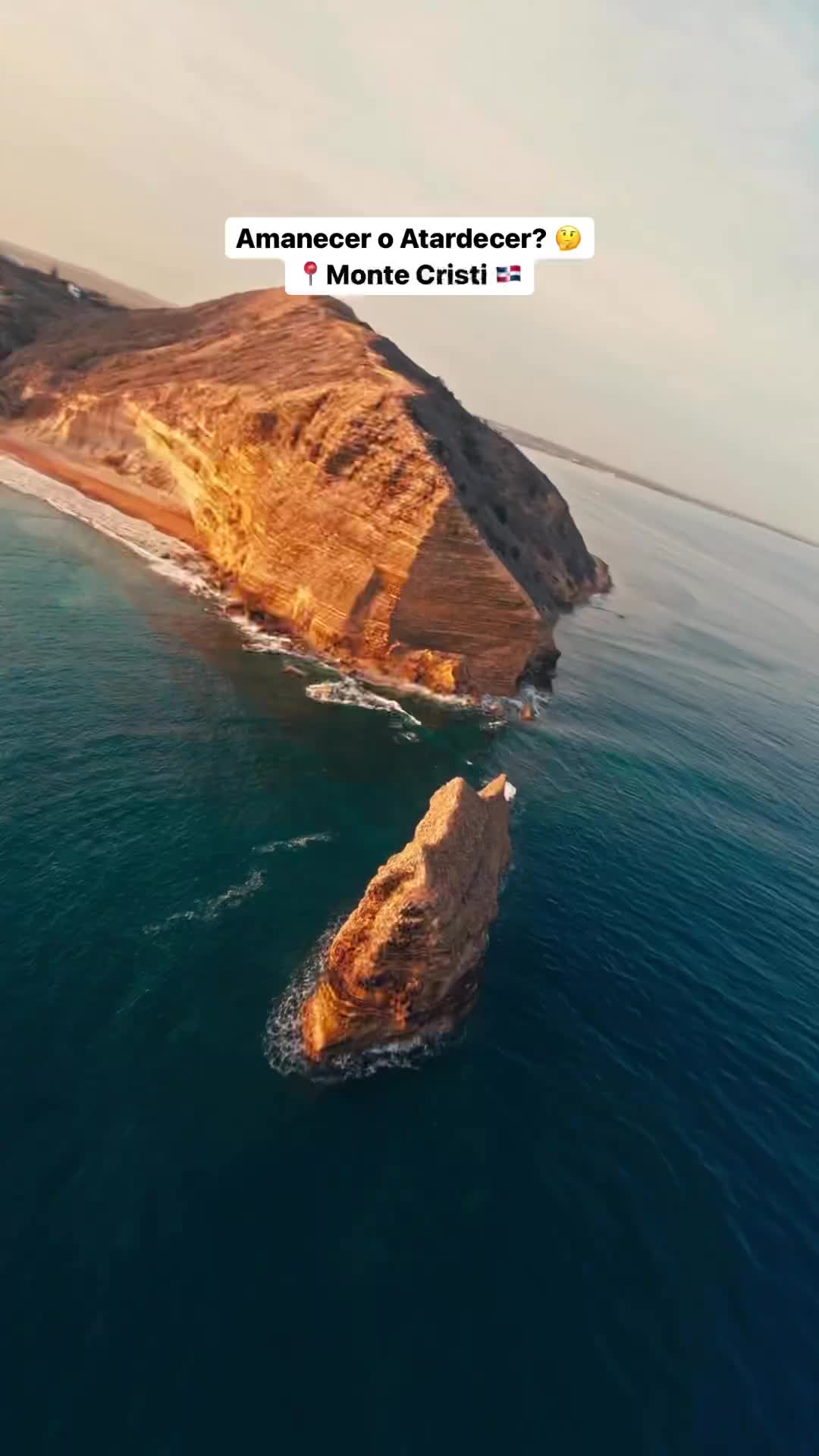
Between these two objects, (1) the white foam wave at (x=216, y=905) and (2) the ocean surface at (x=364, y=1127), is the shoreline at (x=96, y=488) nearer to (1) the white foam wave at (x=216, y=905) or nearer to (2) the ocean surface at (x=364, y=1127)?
(2) the ocean surface at (x=364, y=1127)

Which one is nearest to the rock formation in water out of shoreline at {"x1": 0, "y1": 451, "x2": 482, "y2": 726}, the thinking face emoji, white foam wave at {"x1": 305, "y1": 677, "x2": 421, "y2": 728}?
white foam wave at {"x1": 305, "y1": 677, "x2": 421, "y2": 728}

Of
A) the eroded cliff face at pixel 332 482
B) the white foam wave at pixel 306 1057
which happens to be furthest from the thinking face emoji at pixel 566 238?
the white foam wave at pixel 306 1057

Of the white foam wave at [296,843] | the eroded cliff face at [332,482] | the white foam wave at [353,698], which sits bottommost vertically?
the white foam wave at [296,843]

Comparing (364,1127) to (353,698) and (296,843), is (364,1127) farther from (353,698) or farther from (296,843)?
(353,698)

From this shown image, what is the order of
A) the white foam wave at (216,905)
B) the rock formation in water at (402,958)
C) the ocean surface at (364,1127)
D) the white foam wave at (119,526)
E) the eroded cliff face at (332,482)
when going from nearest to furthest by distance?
the ocean surface at (364,1127) → the rock formation in water at (402,958) → the white foam wave at (216,905) → the eroded cliff face at (332,482) → the white foam wave at (119,526)

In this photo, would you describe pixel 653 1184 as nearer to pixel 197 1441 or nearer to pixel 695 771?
pixel 197 1441

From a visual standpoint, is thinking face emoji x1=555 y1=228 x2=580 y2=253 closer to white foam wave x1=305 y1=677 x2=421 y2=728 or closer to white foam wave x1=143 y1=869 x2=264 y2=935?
white foam wave x1=305 y1=677 x2=421 y2=728
